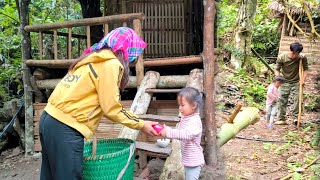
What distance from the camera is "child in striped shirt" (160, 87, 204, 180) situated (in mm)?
3057

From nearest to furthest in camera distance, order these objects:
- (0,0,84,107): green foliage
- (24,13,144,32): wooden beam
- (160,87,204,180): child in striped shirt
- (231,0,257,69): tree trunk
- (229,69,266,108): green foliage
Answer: (160,87,204,180): child in striped shirt
(24,13,144,32): wooden beam
(0,0,84,107): green foliage
(229,69,266,108): green foliage
(231,0,257,69): tree trunk

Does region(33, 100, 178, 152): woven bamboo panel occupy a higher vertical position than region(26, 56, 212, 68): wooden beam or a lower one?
lower

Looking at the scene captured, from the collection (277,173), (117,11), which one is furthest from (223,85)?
(277,173)

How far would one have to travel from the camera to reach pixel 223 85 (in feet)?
36.3

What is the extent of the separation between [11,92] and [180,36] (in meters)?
4.79

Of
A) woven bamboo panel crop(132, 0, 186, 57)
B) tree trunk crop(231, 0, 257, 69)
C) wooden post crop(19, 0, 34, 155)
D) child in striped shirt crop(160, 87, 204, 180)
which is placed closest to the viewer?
child in striped shirt crop(160, 87, 204, 180)

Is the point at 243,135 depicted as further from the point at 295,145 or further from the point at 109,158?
the point at 109,158

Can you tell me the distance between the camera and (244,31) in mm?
12555

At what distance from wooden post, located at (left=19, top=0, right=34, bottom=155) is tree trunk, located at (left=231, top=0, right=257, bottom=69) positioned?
811 cm

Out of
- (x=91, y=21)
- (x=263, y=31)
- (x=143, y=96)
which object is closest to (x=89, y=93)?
(x=143, y=96)

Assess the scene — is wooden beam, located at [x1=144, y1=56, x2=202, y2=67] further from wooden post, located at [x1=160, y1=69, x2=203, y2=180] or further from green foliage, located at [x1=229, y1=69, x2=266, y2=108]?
green foliage, located at [x1=229, y1=69, x2=266, y2=108]

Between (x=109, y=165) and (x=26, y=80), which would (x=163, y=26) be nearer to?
(x=26, y=80)

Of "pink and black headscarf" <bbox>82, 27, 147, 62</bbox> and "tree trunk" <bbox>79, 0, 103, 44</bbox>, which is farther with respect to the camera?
"tree trunk" <bbox>79, 0, 103, 44</bbox>

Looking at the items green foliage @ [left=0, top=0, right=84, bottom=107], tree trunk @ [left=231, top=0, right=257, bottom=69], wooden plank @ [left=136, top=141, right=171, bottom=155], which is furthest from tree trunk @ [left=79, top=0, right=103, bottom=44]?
tree trunk @ [left=231, top=0, right=257, bottom=69]
